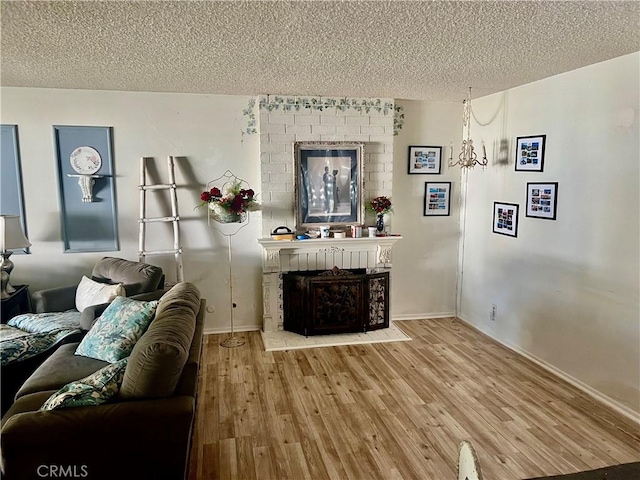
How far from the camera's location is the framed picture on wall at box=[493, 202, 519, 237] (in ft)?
13.9

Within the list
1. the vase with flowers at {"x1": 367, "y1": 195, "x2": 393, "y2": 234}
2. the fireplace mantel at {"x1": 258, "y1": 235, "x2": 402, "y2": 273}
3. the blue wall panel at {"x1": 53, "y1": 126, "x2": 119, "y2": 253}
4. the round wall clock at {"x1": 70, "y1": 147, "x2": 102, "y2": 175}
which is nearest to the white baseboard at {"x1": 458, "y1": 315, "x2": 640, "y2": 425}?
the fireplace mantel at {"x1": 258, "y1": 235, "x2": 402, "y2": 273}

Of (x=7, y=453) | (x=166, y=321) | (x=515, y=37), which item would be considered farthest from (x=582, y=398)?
(x=7, y=453)

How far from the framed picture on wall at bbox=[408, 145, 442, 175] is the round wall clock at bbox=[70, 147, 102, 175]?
3.15 metres

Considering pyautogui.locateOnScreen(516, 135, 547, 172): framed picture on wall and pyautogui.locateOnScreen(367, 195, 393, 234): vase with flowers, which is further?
pyautogui.locateOnScreen(367, 195, 393, 234): vase with flowers

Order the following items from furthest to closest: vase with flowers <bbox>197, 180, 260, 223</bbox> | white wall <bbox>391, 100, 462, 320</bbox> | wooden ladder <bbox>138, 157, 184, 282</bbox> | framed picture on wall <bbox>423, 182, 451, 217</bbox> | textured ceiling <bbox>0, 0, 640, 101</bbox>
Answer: framed picture on wall <bbox>423, 182, 451, 217</bbox> → white wall <bbox>391, 100, 462, 320</bbox> → wooden ladder <bbox>138, 157, 184, 282</bbox> → vase with flowers <bbox>197, 180, 260, 223</bbox> → textured ceiling <bbox>0, 0, 640, 101</bbox>

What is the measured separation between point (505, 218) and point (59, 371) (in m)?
3.83

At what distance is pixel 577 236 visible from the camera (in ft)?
11.5

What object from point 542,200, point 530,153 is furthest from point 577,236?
point 530,153

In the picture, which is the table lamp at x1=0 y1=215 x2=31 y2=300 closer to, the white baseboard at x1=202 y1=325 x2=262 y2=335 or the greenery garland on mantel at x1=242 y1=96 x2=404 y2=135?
the white baseboard at x1=202 y1=325 x2=262 y2=335

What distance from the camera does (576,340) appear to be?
3.55 m

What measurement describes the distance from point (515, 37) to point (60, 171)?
3.92 metres

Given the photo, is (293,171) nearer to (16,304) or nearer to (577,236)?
(577,236)

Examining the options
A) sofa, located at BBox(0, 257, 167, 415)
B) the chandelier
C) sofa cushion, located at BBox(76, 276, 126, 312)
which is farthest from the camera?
the chandelier

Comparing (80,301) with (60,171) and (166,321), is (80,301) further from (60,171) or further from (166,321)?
(166,321)
